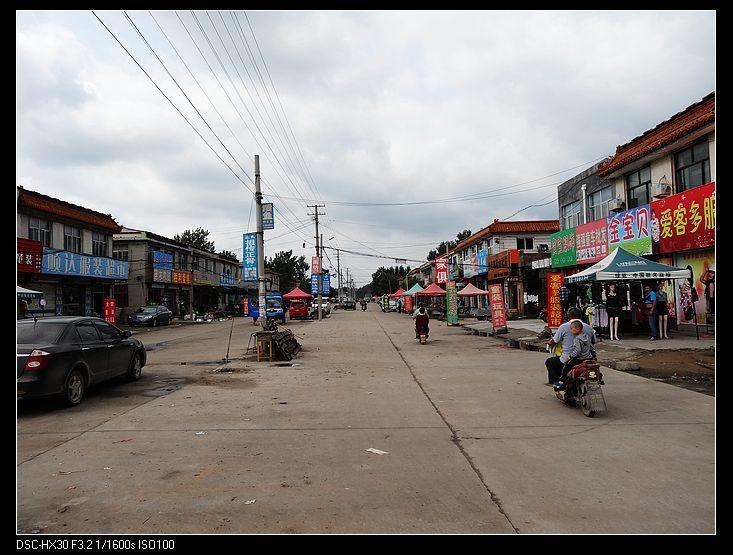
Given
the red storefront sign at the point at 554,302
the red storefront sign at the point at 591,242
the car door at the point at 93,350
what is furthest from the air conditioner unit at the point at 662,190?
the car door at the point at 93,350

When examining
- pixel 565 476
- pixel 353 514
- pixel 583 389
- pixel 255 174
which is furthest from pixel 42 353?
pixel 255 174

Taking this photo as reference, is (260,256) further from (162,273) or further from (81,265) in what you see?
(162,273)

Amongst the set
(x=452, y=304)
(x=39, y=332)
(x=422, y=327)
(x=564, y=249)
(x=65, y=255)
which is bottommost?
(x=422, y=327)

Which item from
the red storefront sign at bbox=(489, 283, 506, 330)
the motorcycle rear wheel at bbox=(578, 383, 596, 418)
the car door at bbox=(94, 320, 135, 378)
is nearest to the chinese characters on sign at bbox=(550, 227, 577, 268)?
the red storefront sign at bbox=(489, 283, 506, 330)

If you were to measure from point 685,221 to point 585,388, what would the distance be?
44.9ft

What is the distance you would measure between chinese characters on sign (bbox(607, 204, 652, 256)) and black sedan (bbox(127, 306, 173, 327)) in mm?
29197

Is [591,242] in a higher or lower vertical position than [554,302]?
higher

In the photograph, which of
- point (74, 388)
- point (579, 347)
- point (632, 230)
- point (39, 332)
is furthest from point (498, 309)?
point (39, 332)

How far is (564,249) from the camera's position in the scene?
95.8ft

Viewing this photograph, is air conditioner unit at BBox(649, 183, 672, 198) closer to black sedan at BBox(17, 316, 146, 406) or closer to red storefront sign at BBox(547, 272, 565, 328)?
red storefront sign at BBox(547, 272, 565, 328)

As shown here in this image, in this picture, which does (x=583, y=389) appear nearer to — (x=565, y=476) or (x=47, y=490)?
(x=565, y=476)

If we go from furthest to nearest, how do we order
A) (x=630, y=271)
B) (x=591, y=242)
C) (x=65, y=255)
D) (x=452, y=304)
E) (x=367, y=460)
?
(x=452, y=304), (x=65, y=255), (x=591, y=242), (x=630, y=271), (x=367, y=460)

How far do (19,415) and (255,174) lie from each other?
43.5ft

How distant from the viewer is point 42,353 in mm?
8383
